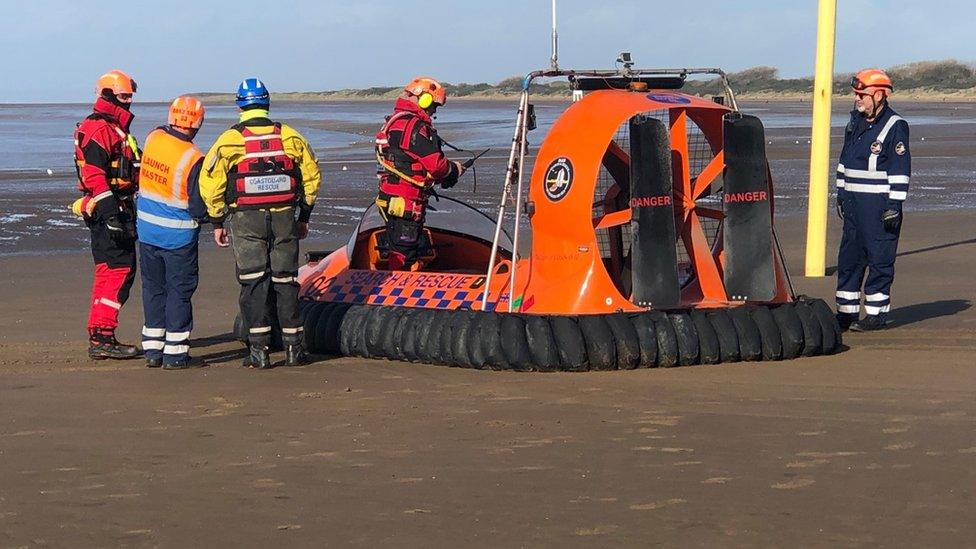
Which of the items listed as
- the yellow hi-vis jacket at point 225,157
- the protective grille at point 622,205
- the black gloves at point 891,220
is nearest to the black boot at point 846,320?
the black gloves at point 891,220

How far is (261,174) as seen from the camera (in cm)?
761

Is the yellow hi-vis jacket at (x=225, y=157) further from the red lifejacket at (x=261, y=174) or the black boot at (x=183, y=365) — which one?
the black boot at (x=183, y=365)

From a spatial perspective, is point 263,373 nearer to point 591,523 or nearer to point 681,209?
point 681,209

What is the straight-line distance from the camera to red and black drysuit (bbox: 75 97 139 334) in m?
8.17

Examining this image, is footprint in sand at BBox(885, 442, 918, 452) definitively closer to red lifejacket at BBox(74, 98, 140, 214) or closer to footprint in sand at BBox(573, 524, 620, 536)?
footprint in sand at BBox(573, 524, 620, 536)

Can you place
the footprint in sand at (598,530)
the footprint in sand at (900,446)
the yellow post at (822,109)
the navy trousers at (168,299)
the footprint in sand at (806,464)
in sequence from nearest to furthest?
the footprint in sand at (598,530)
the footprint in sand at (806,464)
the footprint in sand at (900,446)
the navy trousers at (168,299)
the yellow post at (822,109)

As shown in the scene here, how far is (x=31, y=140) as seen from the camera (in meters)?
40.2

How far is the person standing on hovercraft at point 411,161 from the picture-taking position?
8.30 m

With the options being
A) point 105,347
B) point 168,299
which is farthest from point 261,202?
point 105,347

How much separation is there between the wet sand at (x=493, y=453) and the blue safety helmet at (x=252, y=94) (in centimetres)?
138

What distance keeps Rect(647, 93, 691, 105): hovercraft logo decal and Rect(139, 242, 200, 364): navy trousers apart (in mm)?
2515

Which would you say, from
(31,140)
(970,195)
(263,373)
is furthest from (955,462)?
(31,140)

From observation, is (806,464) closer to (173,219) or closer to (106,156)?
(173,219)

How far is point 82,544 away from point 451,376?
2980mm
